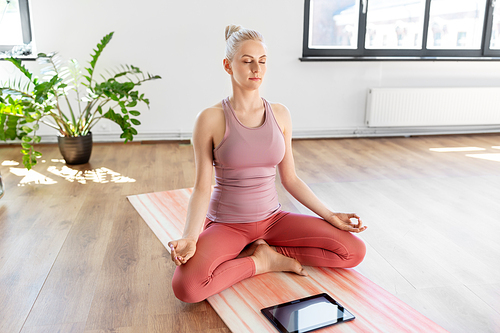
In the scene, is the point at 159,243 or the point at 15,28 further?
the point at 15,28

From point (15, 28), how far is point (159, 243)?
115 inches

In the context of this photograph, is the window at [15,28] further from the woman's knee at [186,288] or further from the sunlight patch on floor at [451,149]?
the sunlight patch on floor at [451,149]

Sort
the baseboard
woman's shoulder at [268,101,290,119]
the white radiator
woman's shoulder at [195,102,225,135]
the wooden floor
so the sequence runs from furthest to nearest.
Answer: the white radiator → the baseboard → woman's shoulder at [268,101,290,119] → woman's shoulder at [195,102,225,135] → the wooden floor

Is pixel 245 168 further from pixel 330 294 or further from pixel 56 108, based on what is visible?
pixel 56 108

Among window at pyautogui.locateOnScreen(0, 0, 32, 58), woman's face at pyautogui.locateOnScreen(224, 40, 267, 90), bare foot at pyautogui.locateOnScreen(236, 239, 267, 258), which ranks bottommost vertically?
bare foot at pyautogui.locateOnScreen(236, 239, 267, 258)

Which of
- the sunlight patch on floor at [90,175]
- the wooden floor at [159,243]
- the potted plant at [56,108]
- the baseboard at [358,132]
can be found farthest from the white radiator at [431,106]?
the sunlight patch on floor at [90,175]

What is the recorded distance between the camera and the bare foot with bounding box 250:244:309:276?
166 cm

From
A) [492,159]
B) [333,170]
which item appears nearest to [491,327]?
[333,170]

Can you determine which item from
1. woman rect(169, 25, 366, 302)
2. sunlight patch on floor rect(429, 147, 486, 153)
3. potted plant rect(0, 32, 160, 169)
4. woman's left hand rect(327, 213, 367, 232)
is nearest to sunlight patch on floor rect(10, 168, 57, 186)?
potted plant rect(0, 32, 160, 169)

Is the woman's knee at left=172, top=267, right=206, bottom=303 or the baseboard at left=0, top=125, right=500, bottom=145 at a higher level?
A: the baseboard at left=0, top=125, right=500, bottom=145

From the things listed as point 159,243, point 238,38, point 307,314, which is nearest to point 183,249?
point 307,314

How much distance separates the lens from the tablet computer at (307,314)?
4.51 feet

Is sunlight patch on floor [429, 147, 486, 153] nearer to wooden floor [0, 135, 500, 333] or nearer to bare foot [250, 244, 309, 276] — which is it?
wooden floor [0, 135, 500, 333]

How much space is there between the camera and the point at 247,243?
1672 millimetres
